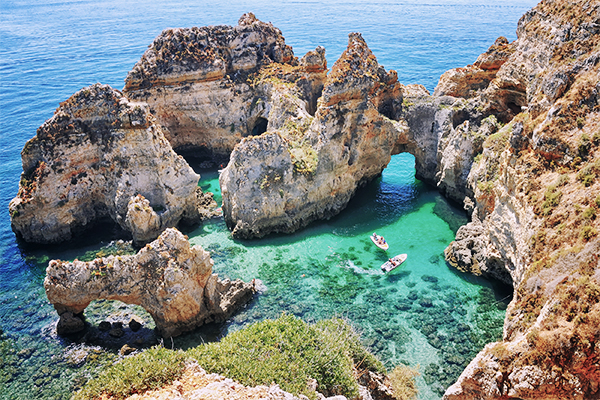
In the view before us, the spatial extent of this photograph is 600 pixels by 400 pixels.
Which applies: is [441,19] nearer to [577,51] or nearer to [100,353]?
[577,51]

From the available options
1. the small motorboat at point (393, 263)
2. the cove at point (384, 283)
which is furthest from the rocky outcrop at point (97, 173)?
the small motorboat at point (393, 263)

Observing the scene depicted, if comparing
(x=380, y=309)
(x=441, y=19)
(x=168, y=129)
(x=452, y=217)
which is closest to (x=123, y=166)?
(x=168, y=129)

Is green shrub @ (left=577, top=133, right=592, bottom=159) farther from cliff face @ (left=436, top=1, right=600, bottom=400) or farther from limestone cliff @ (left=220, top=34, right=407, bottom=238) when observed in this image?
limestone cliff @ (left=220, top=34, right=407, bottom=238)

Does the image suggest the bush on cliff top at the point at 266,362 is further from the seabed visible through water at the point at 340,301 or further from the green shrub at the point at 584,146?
the green shrub at the point at 584,146

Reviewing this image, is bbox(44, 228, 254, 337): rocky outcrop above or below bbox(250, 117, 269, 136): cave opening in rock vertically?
below

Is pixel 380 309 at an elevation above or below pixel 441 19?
below

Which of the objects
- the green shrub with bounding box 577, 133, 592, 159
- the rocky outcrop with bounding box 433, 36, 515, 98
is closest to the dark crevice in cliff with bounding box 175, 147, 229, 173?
the rocky outcrop with bounding box 433, 36, 515, 98
